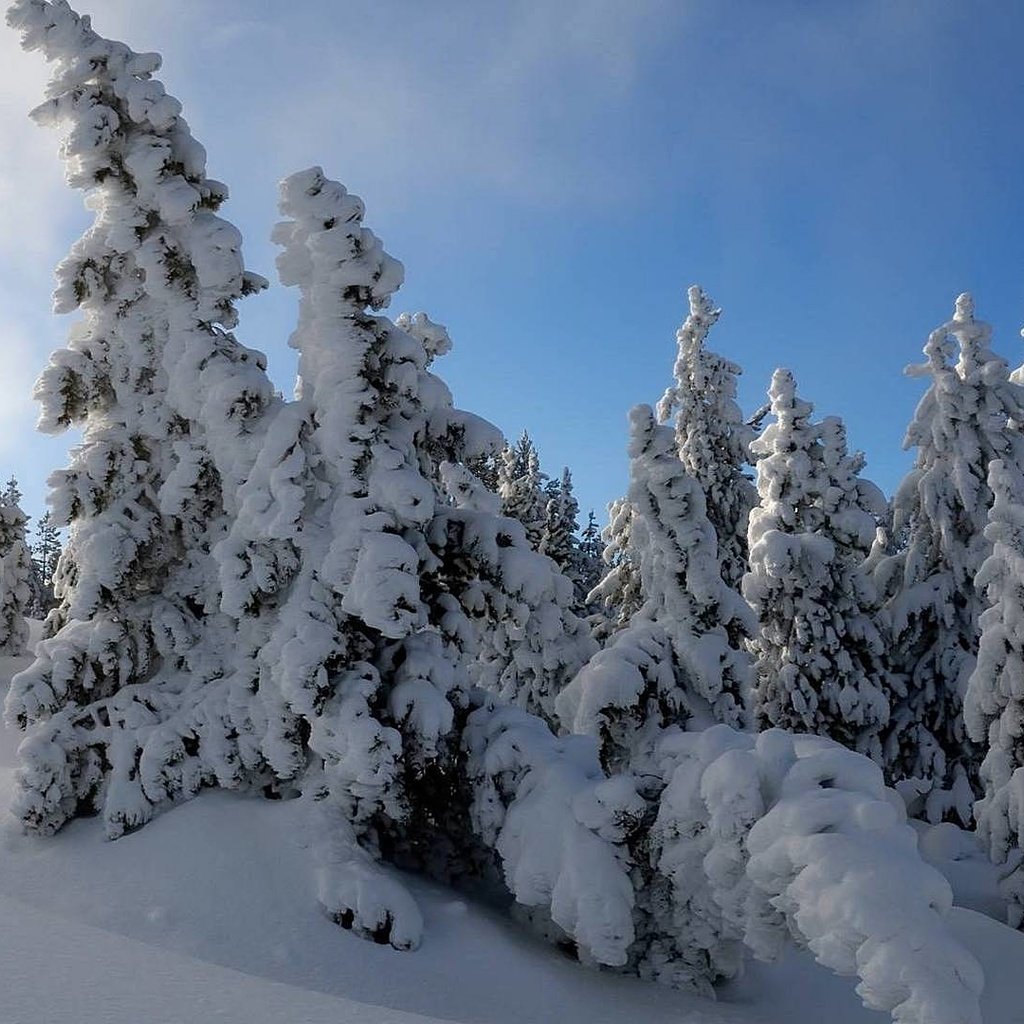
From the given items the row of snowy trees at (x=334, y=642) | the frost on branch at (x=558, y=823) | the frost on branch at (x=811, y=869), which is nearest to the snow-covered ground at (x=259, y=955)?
the row of snowy trees at (x=334, y=642)

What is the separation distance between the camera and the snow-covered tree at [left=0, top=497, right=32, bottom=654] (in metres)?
29.5

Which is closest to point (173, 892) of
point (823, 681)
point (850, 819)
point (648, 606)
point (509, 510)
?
point (850, 819)

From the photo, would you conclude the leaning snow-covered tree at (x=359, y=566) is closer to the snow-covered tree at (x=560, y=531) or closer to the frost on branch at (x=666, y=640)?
the frost on branch at (x=666, y=640)

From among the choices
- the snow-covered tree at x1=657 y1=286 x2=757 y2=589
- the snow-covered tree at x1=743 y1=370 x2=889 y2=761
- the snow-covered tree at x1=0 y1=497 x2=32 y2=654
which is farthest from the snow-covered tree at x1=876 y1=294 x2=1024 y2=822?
the snow-covered tree at x1=0 y1=497 x2=32 y2=654

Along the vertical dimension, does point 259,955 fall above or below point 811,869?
below

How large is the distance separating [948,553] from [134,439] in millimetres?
17642

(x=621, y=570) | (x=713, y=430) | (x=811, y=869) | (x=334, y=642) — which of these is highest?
(x=713, y=430)

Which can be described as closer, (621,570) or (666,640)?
(666,640)

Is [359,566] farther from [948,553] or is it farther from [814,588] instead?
[948,553]

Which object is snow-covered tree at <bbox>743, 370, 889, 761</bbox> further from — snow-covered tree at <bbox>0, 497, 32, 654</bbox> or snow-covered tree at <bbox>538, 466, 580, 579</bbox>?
snow-covered tree at <bbox>0, 497, 32, 654</bbox>

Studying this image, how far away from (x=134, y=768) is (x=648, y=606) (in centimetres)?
925

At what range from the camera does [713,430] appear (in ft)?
78.7

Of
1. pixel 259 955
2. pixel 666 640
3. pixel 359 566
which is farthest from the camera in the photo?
pixel 666 640

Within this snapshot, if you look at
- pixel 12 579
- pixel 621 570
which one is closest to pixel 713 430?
pixel 621 570
